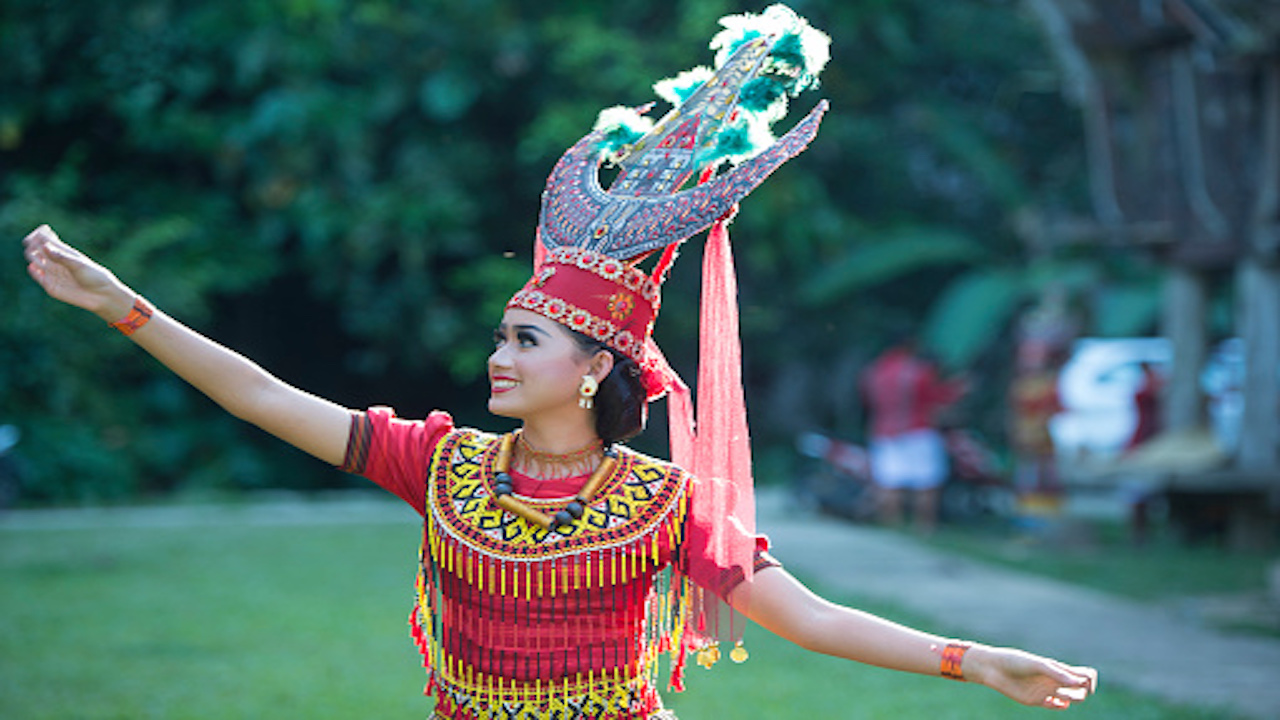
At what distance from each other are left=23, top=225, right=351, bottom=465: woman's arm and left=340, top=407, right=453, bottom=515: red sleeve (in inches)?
1.3

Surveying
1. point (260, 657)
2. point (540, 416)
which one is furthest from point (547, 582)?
point (260, 657)

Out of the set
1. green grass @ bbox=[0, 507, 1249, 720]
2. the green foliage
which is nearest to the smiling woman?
green grass @ bbox=[0, 507, 1249, 720]

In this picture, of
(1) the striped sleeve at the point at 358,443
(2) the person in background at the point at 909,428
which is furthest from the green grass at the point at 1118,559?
(1) the striped sleeve at the point at 358,443

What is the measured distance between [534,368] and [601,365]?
0.15m

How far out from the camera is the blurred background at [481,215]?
11906 millimetres

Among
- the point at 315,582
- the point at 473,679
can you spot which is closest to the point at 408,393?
the point at 315,582

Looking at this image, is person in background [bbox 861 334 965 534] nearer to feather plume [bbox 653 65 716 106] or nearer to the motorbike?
the motorbike

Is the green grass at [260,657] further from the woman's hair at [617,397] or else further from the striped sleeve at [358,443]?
the woman's hair at [617,397]

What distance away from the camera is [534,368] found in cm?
308

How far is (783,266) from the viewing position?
17.2 meters

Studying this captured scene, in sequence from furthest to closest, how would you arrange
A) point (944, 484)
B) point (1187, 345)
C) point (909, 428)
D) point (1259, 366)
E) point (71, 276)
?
point (944, 484), point (909, 428), point (1187, 345), point (1259, 366), point (71, 276)

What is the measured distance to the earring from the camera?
3.10 meters

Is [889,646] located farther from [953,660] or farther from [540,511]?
[540,511]

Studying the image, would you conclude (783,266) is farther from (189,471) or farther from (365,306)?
(189,471)
